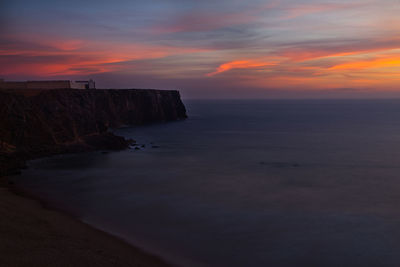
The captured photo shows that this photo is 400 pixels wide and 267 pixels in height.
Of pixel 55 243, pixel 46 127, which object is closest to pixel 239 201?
pixel 55 243

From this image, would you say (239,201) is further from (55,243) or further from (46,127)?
(46,127)

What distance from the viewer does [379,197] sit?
27469mm

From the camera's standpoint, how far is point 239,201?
25.8m

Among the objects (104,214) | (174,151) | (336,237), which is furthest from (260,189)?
(174,151)

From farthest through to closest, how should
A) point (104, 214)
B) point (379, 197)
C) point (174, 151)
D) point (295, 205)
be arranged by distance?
point (174, 151) < point (379, 197) < point (295, 205) < point (104, 214)

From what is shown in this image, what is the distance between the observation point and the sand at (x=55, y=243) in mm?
13188

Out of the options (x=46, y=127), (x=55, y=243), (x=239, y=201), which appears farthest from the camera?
(x=46, y=127)

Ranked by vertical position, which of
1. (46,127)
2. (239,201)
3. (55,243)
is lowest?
(239,201)

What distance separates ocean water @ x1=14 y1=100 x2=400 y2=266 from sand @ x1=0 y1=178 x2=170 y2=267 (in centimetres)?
121

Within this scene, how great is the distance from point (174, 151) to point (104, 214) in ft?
93.7

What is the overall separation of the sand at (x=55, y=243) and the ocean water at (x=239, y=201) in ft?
3.98

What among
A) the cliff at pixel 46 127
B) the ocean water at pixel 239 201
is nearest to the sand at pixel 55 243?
the ocean water at pixel 239 201

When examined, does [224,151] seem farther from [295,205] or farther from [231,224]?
[231,224]

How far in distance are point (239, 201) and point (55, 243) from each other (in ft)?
47.9
